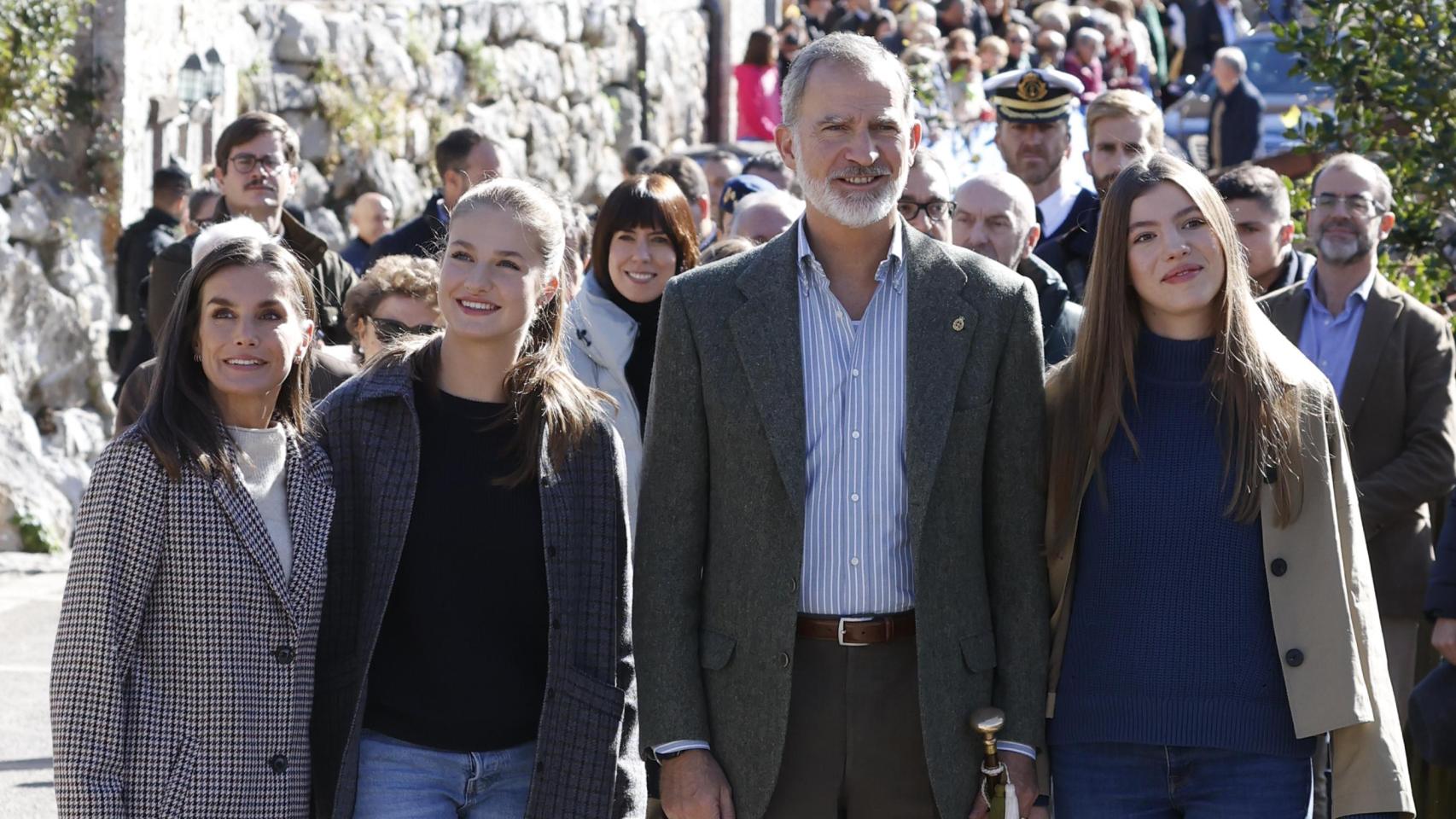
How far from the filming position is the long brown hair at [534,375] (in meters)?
3.72

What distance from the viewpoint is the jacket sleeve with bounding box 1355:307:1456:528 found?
559 cm

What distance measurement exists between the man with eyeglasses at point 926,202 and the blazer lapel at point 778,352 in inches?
81.8

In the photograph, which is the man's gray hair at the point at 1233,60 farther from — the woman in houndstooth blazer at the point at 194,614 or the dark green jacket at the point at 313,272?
the woman in houndstooth blazer at the point at 194,614

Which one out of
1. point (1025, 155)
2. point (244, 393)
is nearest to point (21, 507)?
point (1025, 155)

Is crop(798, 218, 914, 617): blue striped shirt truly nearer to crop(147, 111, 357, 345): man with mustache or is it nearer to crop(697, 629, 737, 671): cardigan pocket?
crop(697, 629, 737, 671): cardigan pocket

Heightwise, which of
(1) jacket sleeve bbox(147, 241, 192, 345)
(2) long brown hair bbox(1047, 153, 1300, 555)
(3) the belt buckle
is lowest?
(3) the belt buckle

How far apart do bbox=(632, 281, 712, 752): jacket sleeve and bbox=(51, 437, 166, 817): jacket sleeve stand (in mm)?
912

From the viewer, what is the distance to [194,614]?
343 cm

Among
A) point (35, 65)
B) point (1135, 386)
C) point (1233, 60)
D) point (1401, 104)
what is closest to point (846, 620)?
point (1135, 386)

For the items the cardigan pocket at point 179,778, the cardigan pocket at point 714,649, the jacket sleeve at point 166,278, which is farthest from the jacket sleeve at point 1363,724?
the jacket sleeve at point 166,278

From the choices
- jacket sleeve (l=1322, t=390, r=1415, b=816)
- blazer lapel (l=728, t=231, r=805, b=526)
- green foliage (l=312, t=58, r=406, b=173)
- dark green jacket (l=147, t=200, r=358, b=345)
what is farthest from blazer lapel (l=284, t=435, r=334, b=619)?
green foliage (l=312, t=58, r=406, b=173)

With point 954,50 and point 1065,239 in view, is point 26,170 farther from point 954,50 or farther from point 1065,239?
point 954,50

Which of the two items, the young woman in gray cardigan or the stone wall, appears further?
the stone wall

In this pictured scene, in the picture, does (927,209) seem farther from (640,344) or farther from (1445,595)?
(1445,595)
